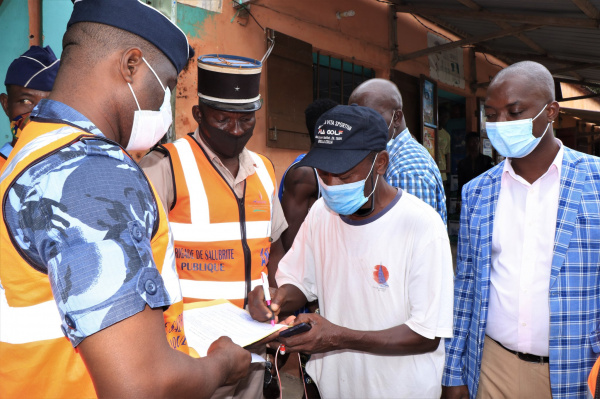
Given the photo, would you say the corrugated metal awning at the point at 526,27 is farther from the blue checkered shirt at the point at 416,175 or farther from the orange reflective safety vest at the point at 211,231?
the orange reflective safety vest at the point at 211,231

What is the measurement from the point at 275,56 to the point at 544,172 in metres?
4.13

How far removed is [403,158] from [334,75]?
496 cm

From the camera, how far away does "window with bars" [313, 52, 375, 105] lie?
6.95m

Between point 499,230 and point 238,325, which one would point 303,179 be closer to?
point 499,230

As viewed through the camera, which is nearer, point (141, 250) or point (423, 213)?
point (141, 250)

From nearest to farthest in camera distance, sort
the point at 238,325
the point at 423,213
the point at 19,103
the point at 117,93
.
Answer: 1. the point at 117,93
2. the point at 238,325
3. the point at 423,213
4. the point at 19,103

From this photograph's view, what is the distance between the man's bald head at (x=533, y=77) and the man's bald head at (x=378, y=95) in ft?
3.50

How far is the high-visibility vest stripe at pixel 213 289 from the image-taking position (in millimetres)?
2284

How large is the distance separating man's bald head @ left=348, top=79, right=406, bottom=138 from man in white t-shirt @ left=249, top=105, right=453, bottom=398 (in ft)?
4.66

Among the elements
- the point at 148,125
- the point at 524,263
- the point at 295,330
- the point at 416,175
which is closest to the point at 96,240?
the point at 148,125

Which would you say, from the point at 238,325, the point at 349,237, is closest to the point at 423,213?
the point at 349,237

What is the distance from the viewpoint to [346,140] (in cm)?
198

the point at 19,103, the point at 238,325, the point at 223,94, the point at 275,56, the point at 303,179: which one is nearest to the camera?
the point at 238,325

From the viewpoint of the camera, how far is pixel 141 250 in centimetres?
97
